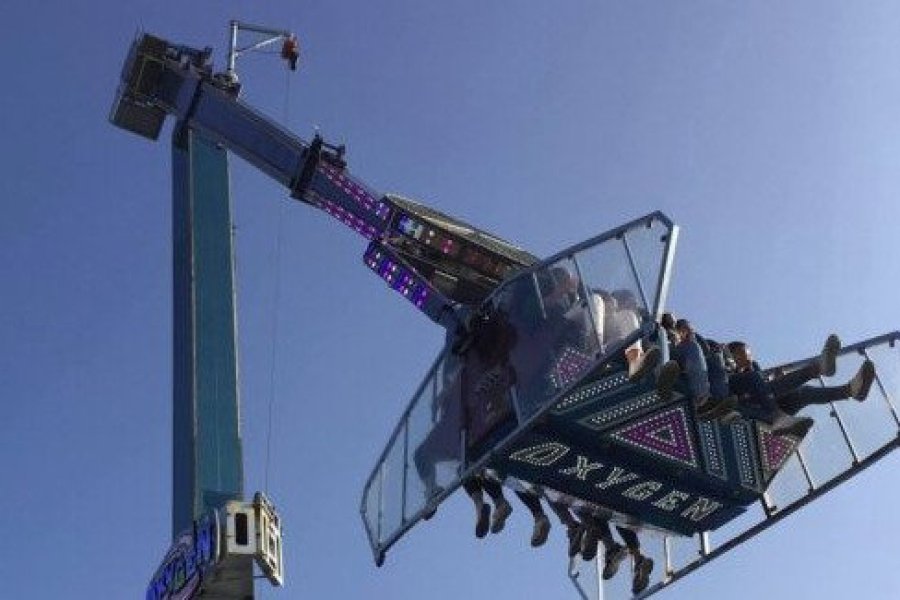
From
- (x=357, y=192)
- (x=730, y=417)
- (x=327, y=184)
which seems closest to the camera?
(x=730, y=417)

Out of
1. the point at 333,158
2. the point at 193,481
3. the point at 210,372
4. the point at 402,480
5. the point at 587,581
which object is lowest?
the point at 587,581

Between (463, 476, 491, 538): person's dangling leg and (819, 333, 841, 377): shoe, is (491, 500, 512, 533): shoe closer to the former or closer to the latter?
(463, 476, 491, 538): person's dangling leg

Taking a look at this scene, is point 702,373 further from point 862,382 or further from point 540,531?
point 540,531

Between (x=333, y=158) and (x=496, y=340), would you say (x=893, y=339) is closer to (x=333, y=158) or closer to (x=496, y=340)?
(x=496, y=340)

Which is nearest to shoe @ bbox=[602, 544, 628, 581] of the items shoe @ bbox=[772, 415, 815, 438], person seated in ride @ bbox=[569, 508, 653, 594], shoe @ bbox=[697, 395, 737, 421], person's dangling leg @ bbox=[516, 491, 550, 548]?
person seated in ride @ bbox=[569, 508, 653, 594]

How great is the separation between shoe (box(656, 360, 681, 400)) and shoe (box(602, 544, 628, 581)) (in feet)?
10.0

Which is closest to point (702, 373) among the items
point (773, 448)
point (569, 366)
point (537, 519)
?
point (569, 366)

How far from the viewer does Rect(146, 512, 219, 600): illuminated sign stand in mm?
17922

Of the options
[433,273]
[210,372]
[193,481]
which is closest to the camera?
[433,273]

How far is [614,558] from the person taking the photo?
14961mm

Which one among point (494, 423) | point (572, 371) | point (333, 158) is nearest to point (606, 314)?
point (572, 371)

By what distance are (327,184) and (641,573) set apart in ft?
24.1

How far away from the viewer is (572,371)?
483 inches

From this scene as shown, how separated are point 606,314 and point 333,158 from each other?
8.53 metres
